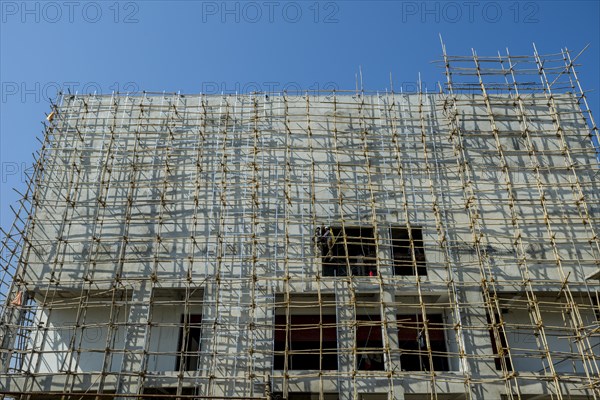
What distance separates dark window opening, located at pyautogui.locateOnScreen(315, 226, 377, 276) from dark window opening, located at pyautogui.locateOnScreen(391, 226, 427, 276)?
632 mm

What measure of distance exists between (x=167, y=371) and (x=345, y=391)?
13.9ft

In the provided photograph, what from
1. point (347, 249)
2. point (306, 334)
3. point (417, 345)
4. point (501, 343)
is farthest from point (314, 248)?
point (501, 343)

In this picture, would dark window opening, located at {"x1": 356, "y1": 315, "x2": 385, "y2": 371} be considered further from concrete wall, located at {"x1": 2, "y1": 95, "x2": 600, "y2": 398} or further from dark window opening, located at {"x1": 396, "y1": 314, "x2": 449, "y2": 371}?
concrete wall, located at {"x1": 2, "y1": 95, "x2": 600, "y2": 398}

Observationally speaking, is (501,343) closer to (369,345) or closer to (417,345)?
(417,345)

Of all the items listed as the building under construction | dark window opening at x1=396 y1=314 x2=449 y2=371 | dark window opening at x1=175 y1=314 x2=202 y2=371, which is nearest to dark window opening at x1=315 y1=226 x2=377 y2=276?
the building under construction

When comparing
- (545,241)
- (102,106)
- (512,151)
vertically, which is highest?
(102,106)

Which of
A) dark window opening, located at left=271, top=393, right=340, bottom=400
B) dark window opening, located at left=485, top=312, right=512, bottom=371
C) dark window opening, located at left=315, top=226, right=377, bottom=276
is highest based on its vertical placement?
dark window opening, located at left=315, top=226, right=377, bottom=276

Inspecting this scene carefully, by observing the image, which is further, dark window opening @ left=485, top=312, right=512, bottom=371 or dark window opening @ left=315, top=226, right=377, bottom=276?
→ dark window opening @ left=315, top=226, right=377, bottom=276

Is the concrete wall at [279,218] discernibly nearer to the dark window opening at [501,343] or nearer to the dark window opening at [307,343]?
the dark window opening at [501,343]

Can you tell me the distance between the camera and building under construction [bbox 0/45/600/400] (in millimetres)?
13664

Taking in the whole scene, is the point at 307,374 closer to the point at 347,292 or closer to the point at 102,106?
the point at 347,292

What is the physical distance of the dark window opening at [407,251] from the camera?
15272 mm

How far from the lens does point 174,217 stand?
1589 cm

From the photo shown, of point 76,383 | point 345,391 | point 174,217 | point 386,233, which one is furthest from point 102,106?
point 345,391
